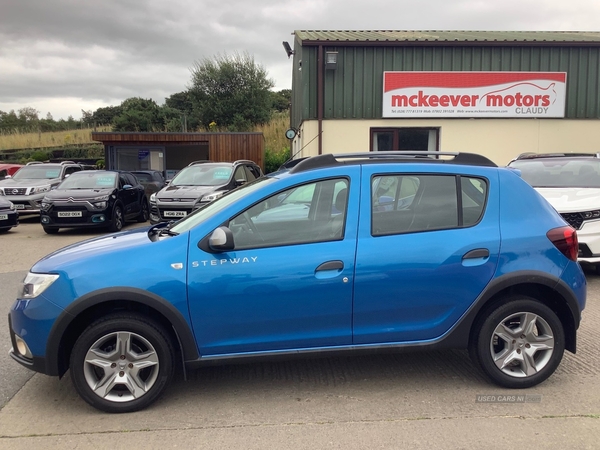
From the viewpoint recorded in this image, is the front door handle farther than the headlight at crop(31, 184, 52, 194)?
No

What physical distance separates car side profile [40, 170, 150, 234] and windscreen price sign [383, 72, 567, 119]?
8.02m

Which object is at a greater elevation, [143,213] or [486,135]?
[486,135]

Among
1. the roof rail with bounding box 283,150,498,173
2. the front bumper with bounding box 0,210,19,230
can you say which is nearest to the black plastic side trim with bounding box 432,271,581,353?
the roof rail with bounding box 283,150,498,173

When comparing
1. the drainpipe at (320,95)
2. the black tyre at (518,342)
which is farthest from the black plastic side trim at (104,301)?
the drainpipe at (320,95)

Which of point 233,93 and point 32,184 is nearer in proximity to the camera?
point 32,184

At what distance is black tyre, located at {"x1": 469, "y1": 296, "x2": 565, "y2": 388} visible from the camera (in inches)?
157

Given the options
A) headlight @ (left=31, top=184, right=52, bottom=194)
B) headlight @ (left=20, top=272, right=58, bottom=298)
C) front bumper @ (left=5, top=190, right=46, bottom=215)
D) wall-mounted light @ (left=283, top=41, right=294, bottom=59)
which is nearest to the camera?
headlight @ (left=20, top=272, right=58, bottom=298)

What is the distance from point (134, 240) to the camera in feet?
13.0

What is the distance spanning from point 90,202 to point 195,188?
2654mm

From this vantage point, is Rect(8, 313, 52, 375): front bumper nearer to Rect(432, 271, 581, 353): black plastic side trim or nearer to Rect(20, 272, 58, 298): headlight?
Rect(20, 272, 58, 298): headlight

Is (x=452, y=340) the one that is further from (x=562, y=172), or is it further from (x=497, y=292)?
(x=562, y=172)

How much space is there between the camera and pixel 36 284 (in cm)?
372

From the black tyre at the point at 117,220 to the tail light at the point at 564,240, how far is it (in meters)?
11.5

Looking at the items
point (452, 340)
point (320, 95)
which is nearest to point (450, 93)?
point (320, 95)
